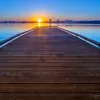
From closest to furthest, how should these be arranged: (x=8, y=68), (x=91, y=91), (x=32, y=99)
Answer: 1. (x=32, y=99)
2. (x=91, y=91)
3. (x=8, y=68)

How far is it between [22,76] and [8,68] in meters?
0.63

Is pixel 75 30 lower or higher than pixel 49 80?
lower

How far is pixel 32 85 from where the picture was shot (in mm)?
3004

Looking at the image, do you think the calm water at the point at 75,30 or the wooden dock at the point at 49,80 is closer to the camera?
the wooden dock at the point at 49,80

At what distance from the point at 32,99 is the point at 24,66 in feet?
5.45

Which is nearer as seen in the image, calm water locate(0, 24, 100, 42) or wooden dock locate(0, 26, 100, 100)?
wooden dock locate(0, 26, 100, 100)

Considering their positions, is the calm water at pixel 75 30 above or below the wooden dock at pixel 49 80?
below

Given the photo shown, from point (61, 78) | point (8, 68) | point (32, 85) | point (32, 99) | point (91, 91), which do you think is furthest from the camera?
point (8, 68)

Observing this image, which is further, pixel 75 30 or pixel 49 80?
pixel 75 30

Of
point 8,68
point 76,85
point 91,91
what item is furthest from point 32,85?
point 8,68

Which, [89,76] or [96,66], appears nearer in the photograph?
[89,76]

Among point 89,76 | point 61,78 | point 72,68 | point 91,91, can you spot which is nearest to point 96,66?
point 72,68

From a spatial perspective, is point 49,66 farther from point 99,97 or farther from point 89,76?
point 99,97

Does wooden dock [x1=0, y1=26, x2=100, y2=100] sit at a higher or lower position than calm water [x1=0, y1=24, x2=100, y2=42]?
higher
